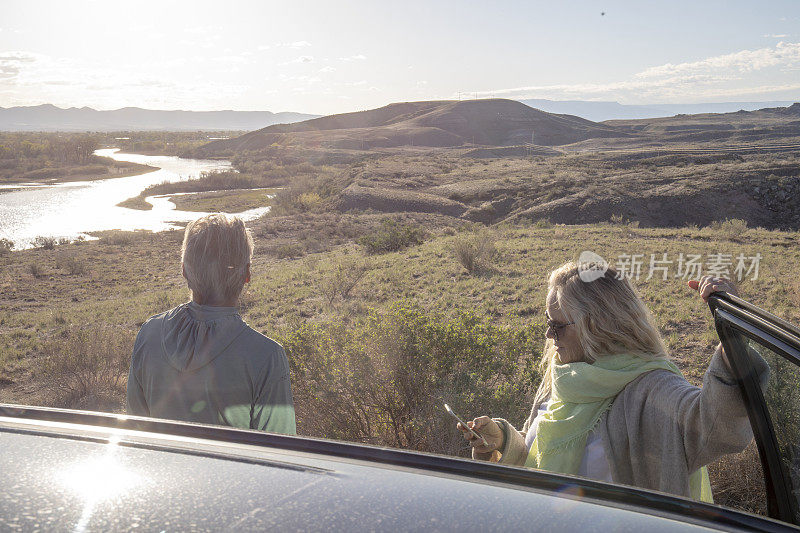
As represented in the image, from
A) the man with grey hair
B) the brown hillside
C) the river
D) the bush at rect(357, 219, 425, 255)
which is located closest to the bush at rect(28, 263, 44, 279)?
the river

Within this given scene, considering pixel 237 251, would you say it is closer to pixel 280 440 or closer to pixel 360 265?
pixel 280 440

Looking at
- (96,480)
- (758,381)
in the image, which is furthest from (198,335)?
(758,381)

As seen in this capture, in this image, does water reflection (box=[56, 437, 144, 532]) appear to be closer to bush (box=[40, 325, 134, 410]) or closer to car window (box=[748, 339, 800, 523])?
car window (box=[748, 339, 800, 523])

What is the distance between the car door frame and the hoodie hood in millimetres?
1607

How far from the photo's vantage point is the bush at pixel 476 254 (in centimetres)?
1273

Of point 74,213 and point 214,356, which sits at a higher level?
point 214,356

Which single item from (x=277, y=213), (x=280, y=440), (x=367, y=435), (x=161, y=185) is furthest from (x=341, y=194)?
(x=280, y=440)

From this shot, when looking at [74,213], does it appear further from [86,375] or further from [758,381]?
[758,381]

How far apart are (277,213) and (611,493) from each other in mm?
34870

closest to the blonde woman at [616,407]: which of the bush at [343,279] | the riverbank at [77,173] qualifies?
the bush at [343,279]

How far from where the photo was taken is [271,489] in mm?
999

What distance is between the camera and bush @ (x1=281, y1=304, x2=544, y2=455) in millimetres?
4340

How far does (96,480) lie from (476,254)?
1277 centimetres

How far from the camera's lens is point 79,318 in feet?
41.2
